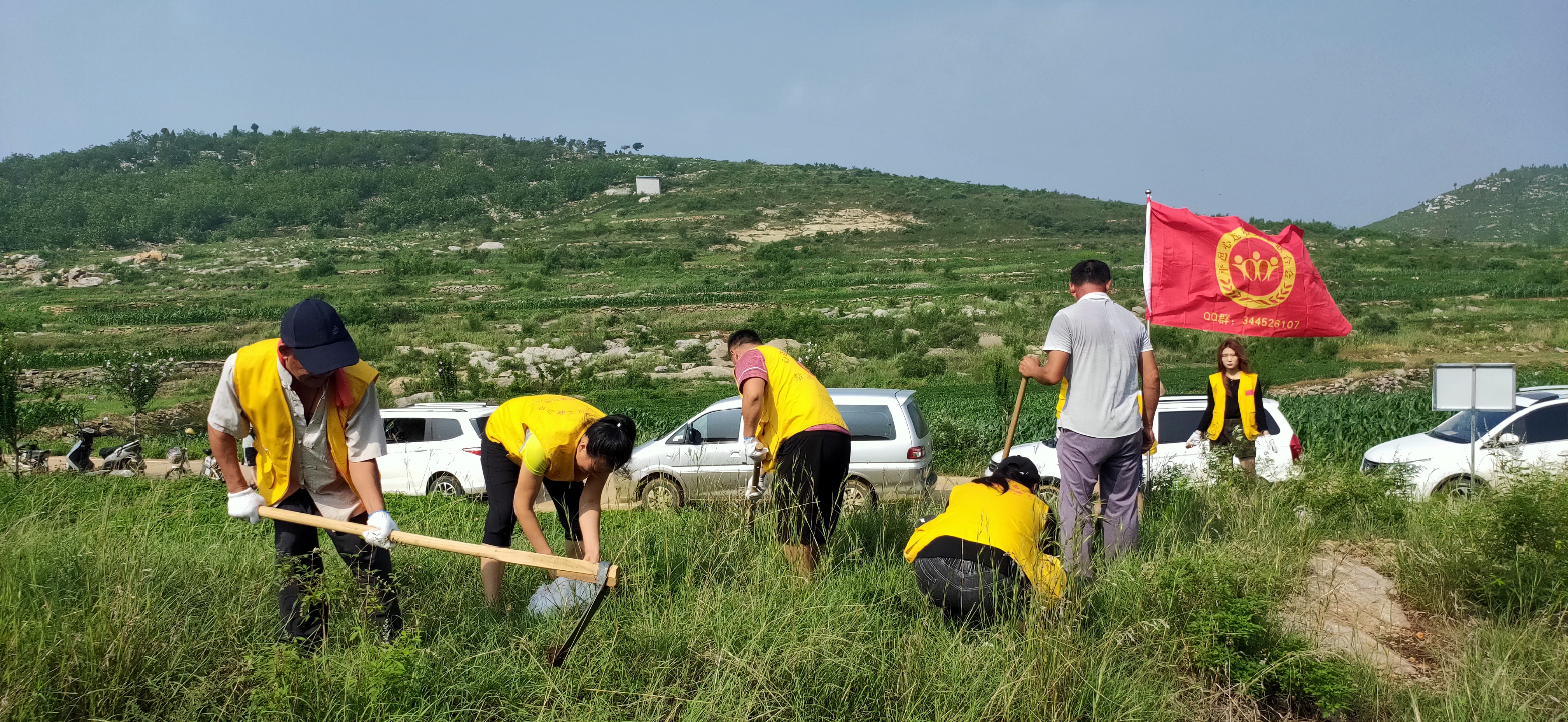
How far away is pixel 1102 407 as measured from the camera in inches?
216

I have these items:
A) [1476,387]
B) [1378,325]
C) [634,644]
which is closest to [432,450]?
[634,644]

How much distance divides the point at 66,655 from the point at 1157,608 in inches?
168

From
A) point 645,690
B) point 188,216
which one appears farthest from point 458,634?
point 188,216

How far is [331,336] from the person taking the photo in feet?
13.3

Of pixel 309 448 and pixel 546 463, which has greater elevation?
pixel 309 448

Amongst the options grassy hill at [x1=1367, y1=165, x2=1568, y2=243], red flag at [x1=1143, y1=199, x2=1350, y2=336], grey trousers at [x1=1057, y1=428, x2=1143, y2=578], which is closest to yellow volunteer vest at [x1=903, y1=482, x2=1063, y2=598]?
grey trousers at [x1=1057, y1=428, x2=1143, y2=578]

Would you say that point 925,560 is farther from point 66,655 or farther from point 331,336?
point 66,655

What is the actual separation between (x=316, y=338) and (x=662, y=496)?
6710 millimetres

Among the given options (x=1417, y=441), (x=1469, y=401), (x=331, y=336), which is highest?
(x=331, y=336)

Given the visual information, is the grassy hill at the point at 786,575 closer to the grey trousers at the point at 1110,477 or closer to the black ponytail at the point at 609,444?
the grey trousers at the point at 1110,477

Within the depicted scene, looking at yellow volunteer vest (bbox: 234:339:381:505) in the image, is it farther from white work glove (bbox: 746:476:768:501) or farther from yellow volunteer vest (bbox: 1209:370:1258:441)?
yellow volunteer vest (bbox: 1209:370:1258:441)

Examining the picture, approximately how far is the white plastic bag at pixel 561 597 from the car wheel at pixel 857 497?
169 centimetres

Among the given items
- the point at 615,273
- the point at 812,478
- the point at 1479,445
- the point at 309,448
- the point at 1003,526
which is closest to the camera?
the point at 309,448

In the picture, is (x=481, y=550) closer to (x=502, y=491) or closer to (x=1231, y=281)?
(x=502, y=491)
